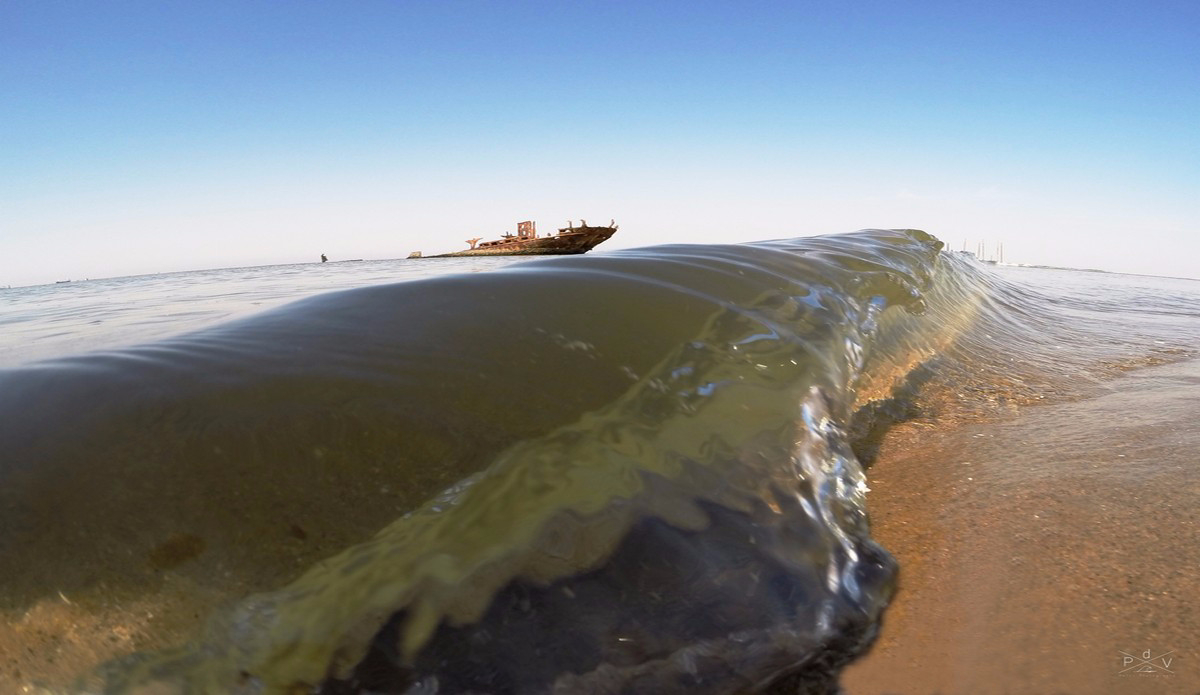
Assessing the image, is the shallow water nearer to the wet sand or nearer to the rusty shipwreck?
the wet sand

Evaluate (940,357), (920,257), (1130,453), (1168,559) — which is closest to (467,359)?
(1168,559)

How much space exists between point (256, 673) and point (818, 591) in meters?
0.79

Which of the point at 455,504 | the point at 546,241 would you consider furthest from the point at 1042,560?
the point at 546,241

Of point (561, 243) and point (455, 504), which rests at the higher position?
point (561, 243)

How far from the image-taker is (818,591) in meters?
0.99

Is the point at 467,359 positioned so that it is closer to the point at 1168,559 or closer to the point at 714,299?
the point at 714,299

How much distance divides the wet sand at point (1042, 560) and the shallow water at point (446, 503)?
0.29 ft

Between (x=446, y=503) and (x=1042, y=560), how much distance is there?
39.0 inches

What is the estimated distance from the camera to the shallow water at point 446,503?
0.82 m

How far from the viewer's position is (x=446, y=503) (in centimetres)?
98

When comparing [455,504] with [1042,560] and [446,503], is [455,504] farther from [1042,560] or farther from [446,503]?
[1042,560]

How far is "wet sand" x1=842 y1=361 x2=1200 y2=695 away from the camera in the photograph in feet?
2.78

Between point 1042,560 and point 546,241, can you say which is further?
point 546,241

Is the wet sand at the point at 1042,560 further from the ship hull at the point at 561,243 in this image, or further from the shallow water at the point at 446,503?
the ship hull at the point at 561,243
